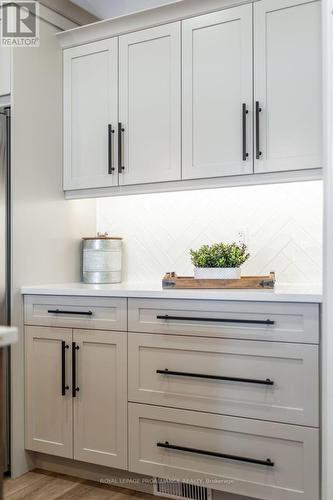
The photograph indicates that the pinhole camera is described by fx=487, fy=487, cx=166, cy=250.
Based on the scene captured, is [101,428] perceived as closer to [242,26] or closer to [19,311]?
[19,311]

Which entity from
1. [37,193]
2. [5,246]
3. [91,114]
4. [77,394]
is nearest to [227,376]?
[77,394]

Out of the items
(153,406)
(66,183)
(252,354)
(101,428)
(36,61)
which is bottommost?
(101,428)

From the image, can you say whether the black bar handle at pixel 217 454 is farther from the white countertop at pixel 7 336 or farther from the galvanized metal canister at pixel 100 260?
the white countertop at pixel 7 336

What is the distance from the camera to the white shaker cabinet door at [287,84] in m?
2.22

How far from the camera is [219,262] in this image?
2.40 meters

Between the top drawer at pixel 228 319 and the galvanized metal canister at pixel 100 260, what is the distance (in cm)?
62

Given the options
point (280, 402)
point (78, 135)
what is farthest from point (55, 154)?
point (280, 402)

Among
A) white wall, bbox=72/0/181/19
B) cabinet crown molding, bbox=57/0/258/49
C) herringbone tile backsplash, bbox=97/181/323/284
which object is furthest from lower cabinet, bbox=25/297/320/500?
white wall, bbox=72/0/181/19

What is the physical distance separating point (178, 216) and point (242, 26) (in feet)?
3.54

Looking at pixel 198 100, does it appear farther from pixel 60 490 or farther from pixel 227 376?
pixel 60 490

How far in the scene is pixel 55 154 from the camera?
2844mm

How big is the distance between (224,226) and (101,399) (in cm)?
115

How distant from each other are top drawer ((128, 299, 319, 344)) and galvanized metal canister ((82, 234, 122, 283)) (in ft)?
2.05

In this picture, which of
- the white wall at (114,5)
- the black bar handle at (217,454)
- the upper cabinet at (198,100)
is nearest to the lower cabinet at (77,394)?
the black bar handle at (217,454)
